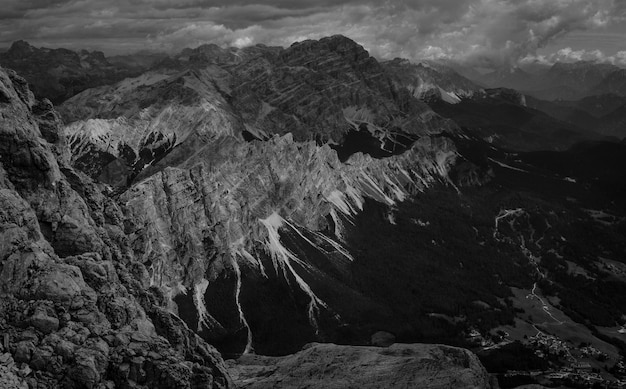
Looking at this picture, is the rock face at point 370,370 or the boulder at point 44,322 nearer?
the boulder at point 44,322

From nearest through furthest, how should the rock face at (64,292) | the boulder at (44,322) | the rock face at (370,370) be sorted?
the rock face at (64,292)
the boulder at (44,322)
the rock face at (370,370)

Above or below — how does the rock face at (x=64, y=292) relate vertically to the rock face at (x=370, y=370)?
above

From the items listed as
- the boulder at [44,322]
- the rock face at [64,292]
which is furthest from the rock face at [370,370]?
the boulder at [44,322]

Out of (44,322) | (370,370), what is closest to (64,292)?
(44,322)

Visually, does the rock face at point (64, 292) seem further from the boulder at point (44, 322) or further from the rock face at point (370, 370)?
the rock face at point (370, 370)

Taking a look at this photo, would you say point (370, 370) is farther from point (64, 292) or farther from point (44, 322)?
point (44, 322)

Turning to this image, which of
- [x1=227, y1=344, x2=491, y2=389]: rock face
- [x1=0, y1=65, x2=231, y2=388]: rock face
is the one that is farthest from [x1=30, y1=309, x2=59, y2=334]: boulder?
[x1=227, y1=344, x2=491, y2=389]: rock face

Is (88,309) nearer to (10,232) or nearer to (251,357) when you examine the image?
(10,232)
